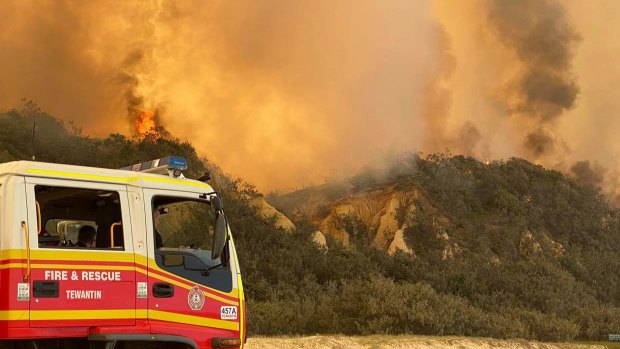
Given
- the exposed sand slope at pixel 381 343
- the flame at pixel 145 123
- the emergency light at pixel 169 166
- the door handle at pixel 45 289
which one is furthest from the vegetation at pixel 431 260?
the door handle at pixel 45 289

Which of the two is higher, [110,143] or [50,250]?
[110,143]

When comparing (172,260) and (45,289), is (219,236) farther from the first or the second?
(45,289)

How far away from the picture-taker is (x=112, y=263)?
8797 mm

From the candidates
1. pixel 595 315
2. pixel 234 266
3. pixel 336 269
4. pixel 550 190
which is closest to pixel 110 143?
pixel 336 269

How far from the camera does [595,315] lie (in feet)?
102

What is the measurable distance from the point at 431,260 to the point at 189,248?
28639 millimetres

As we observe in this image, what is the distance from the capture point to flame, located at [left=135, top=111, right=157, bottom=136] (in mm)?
40494

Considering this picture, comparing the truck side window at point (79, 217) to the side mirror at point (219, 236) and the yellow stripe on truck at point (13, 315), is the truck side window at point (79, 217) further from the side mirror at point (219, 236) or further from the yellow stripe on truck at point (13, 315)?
the side mirror at point (219, 236)

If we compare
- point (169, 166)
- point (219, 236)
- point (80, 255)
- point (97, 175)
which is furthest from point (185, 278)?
point (97, 175)

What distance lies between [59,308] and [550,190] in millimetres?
52402

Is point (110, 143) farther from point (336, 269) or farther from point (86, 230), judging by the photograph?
point (86, 230)

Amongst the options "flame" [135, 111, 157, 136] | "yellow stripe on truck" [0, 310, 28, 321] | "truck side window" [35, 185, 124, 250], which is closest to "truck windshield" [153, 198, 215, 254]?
"truck side window" [35, 185, 124, 250]

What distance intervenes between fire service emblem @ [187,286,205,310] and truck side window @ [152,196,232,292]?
0.12 metres

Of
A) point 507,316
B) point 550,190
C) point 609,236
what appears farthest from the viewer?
point 550,190
